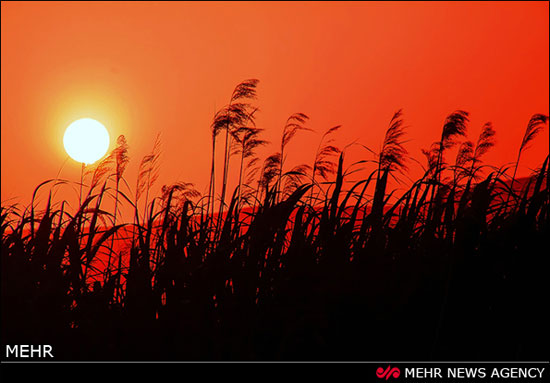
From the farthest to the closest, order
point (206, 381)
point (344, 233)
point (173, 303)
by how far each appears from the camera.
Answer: point (344, 233)
point (173, 303)
point (206, 381)

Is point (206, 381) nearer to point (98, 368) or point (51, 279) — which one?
point (98, 368)

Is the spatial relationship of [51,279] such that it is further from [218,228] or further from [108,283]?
[218,228]

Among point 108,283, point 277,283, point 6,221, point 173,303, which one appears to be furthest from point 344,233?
point 6,221

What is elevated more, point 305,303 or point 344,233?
point 344,233

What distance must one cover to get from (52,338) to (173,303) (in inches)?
20.4

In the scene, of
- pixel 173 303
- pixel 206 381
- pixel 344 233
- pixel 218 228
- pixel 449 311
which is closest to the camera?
pixel 206 381

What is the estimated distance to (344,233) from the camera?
9.86 feet

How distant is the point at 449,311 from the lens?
259 centimetres

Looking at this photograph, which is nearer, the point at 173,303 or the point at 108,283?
the point at 173,303

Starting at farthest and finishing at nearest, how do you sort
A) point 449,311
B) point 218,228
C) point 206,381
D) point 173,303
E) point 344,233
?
point 218,228 → point 344,233 → point 173,303 → point 449,311 → point 206,381

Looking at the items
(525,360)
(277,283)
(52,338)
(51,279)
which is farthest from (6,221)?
(525,360)

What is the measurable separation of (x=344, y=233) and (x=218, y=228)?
2.43 ft

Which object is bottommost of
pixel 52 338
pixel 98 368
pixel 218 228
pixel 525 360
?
pixel 525 360

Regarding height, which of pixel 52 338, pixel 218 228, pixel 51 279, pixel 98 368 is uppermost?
pixel 218 228
